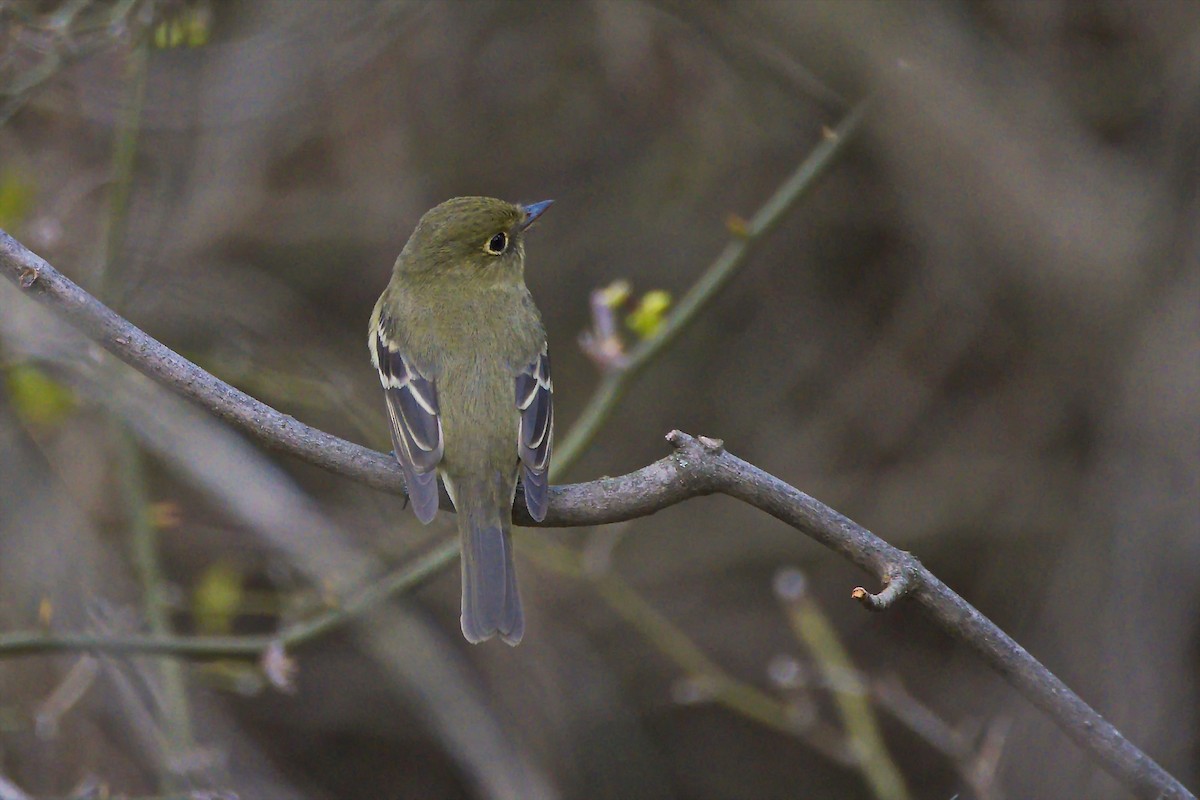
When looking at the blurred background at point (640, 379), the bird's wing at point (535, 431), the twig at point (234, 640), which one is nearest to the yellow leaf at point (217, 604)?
the blurred background at point (640, 379)

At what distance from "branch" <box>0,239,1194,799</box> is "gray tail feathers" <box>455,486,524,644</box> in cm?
55

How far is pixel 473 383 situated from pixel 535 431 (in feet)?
1.13

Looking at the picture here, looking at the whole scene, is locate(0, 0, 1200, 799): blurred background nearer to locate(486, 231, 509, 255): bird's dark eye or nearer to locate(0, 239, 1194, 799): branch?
locate(486, 231, 509, 255): bird's dark eye

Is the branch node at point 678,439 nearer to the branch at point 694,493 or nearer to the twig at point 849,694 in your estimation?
the branch at point 694,493

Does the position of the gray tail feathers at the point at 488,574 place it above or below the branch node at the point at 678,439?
above

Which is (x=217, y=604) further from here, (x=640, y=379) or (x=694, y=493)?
(x=694, y=493)

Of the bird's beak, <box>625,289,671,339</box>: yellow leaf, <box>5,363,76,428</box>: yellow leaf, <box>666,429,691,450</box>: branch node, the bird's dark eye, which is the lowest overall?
<box>666,429,691,450</box>: branch node

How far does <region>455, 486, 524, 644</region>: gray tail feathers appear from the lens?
402 cm

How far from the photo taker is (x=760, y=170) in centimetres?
707

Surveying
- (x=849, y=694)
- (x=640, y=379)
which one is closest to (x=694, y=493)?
(x=849, y=694)

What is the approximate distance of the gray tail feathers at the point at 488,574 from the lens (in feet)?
13.2

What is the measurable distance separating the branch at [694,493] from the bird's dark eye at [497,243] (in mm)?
1567

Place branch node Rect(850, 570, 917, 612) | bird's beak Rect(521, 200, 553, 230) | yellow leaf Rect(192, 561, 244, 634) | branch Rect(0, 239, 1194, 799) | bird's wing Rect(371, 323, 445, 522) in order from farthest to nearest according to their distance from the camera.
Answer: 1. yellow leaf Rect(192, 561, 244, 634)
2. bird's beak Rect(521, 200, 553, 230)
3. bird's wing Rect(371, 323, 445, 522)
4. branch Rect(0, 239, 1194, 799)
5. branch node Rect(850, 570, 917, 612)

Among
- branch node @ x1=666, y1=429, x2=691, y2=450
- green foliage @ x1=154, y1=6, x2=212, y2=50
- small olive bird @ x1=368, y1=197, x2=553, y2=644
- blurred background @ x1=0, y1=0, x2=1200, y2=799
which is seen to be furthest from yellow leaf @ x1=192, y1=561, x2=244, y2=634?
branch node @ x1=666, y1=429, x2=691, y2=450
